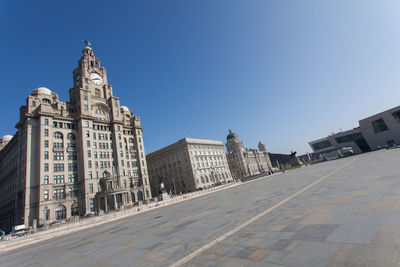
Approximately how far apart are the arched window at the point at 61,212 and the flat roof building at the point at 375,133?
4319 inches

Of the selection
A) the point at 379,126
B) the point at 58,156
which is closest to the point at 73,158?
the point at 58,156

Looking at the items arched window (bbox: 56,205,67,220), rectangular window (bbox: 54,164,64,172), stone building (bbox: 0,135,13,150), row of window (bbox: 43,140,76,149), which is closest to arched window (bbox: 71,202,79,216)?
arched window (bbox: 56,205,67,220)

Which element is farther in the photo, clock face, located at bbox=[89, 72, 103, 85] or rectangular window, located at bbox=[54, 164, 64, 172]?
clock face, located at bbox=[89, 72, 103, 85]

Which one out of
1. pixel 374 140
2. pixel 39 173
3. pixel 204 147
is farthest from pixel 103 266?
pixel 374 140

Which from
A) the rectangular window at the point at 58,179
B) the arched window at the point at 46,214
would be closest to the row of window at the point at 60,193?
the rectangular window at the point at 58,179

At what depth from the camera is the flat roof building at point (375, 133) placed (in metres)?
71.6

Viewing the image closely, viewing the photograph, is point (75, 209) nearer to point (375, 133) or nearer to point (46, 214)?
point (46, 214)

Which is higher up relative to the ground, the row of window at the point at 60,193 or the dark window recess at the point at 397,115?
the dark window recess at the point at 397,115

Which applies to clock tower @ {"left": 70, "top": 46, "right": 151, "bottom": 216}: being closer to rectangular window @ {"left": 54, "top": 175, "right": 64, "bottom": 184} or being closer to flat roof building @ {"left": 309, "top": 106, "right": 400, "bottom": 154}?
rectangular window @ {"left": 54, "top": 175, "right": 64, "bottom": 184}

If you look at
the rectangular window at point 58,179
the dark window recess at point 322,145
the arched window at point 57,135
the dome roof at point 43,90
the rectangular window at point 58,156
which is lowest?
the dark window recess at point 322,145

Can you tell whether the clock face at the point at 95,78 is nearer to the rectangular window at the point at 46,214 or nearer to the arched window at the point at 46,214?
the arched window at the point at 46,214

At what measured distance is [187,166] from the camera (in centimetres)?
8244

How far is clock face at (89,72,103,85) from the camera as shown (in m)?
64.2

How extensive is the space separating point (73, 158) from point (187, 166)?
43.1 metres
